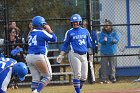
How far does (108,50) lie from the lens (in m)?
14.9

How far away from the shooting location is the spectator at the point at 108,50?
14.8 m

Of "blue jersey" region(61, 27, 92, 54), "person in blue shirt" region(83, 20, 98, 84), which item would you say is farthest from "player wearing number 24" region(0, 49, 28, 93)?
"person in blue shirt" region(83, 20, 98, 84)

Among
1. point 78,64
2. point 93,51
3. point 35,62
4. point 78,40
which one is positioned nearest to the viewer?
point 35,62

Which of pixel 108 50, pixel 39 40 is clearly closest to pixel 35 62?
pixel 39 40

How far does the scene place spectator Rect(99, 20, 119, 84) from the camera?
48.5ft

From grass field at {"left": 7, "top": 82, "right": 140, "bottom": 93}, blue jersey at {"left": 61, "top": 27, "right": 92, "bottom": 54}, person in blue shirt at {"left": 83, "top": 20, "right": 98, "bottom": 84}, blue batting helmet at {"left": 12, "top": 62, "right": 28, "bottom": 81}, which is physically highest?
blue batting helmet at {"left": 12, "top": 62, "right": 28, "bottom": 81}

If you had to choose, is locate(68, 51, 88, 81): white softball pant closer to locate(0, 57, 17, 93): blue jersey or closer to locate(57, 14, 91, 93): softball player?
locate(57, 14, 91, 93): softball player

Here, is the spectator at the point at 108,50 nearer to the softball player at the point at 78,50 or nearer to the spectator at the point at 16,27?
the spectator at the point at 16,27

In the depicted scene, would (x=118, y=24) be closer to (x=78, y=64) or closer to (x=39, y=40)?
(x=78, y=64)

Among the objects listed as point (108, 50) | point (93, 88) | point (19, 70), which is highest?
point (19, 70)

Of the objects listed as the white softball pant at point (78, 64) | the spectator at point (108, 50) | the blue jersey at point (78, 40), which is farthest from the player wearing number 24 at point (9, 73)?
the spectator at point (108, 50)

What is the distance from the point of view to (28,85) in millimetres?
14625

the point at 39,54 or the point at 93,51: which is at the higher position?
the point at 39,54

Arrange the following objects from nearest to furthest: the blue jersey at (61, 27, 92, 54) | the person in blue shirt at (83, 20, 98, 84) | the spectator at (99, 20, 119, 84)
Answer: the blue jersey at (61, 27, 92, 54) → the person in blue shirt at (83, 20, 98, 84) → the spectator at (99, 20, 119, 84)
